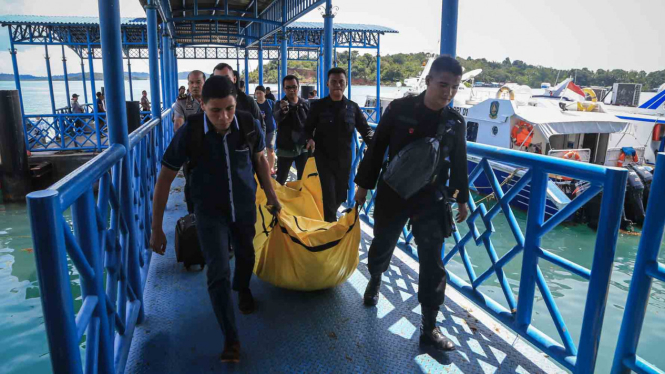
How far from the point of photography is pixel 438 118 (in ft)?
8.68

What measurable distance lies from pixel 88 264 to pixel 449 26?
10.1 feet

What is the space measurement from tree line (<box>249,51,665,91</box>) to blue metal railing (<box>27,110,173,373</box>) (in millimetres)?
37129

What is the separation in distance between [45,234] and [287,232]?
73.0 inches

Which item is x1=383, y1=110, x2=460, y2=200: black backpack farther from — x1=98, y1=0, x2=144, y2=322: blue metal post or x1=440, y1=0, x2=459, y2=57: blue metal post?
x1=98, y1=0, x2=144, y2=322: blue metal post

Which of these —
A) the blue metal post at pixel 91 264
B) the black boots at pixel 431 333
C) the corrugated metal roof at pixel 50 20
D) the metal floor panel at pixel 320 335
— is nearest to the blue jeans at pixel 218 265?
the metal floor panel at pixel 320 335

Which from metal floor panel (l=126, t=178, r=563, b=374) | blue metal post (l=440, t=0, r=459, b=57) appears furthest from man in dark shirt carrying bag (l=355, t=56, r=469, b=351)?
blue metal post (l=440, t=0, r=459, b=57)

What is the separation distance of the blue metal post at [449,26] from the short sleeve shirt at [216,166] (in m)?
1.93

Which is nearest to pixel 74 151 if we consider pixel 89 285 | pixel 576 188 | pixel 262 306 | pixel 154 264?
pixel 154 264

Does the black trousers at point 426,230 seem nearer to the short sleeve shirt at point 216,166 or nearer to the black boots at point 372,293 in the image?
the black boots at point 372,293

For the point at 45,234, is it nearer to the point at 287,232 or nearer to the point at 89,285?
the point at 89,285

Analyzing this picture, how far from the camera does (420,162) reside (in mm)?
2516

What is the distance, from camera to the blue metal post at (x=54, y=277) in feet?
4.14

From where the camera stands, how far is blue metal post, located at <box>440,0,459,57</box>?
3461 millimetres

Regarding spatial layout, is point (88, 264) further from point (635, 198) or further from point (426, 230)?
point (635, 198)
